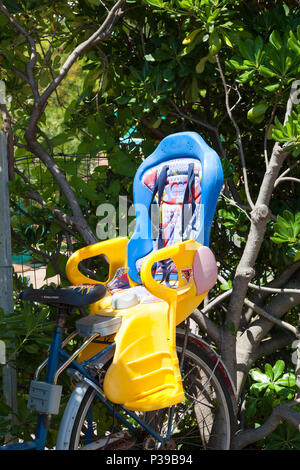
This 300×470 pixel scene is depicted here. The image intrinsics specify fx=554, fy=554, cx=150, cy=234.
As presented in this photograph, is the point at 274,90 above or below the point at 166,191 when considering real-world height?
above

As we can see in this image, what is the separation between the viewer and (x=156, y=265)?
255cm

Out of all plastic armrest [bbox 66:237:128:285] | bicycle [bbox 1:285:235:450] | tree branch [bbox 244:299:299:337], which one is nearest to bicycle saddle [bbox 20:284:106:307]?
bicycle [bbox 1:285:235:450]

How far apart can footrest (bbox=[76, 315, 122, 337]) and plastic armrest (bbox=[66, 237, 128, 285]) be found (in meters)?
0.40

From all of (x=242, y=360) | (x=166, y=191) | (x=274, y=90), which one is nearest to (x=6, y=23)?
(x=166, y=191)

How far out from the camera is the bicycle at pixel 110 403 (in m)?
2.03

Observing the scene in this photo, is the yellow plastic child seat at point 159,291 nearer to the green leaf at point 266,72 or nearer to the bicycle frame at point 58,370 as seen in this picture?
the bicycle frame at point 58,370

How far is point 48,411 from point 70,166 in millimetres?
1561

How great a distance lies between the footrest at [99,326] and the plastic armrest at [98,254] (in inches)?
15.8

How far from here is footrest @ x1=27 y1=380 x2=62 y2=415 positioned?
6.52 feet

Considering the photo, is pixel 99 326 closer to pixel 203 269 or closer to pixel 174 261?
pixel 174 261

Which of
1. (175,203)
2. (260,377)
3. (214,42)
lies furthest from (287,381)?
(214,42)

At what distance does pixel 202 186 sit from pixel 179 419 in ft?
3.41

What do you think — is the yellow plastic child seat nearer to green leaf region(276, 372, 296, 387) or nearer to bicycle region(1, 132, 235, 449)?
bicycle region(1, 132, 235, 449)

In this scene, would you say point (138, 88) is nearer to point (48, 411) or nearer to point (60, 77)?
point (60, 77)
